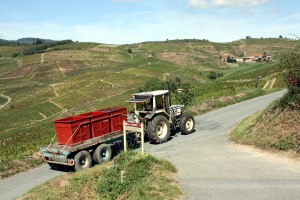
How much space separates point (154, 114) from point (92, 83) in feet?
196

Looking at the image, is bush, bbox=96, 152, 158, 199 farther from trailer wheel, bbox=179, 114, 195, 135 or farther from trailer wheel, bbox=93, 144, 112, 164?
trailer wheel, bbox=179, 114, 195, 135

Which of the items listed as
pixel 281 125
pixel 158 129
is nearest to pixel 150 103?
pixel 158 129

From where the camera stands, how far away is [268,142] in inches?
540

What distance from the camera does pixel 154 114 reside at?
15.9m

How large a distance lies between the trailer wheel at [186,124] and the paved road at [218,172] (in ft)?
1.08

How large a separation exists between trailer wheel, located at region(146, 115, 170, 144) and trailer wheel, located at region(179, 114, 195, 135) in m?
1.46

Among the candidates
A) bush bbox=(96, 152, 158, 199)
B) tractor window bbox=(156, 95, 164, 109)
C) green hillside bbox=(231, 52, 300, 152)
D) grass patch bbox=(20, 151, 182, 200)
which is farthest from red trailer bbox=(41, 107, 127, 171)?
green hillside bbox=(231, 52, 300, 152)

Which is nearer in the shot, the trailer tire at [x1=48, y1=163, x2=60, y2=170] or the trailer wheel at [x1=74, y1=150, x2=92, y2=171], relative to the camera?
the trailer wheel at [x1=74, y1=150, x2=92, y2=171]

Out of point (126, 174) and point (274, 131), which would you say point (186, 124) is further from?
point (126, 174)

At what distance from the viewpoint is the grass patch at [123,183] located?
369 inches

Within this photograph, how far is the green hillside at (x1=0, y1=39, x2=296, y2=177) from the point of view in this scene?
2897 cm

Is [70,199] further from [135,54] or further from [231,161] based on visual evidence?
[135,54]

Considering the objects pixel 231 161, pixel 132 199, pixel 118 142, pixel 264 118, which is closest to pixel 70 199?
pixel 132 199

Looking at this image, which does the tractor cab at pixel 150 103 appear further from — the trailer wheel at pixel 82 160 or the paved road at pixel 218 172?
the trailer wheel at pixel 82 160
